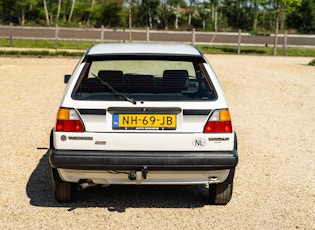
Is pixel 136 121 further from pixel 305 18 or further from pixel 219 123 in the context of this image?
pixel 305 18

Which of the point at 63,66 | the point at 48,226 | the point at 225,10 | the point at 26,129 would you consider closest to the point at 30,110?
the point at 26,129

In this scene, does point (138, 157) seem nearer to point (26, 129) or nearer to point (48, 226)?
point (48, 226)

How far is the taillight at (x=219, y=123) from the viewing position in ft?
15.0

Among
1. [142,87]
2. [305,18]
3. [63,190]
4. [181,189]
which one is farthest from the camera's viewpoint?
[305,18]

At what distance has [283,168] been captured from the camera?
675 centimetres

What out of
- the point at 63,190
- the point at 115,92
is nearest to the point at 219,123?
the point at 115,92

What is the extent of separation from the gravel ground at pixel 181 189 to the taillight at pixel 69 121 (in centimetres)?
85

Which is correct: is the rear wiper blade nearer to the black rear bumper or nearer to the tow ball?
the black rear bumper

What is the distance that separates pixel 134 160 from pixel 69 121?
26.7 inches

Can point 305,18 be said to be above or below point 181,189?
above

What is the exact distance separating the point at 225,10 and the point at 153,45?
78975 millimetres

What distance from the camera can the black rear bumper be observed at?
14.6 ft

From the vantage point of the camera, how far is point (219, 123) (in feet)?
15.1

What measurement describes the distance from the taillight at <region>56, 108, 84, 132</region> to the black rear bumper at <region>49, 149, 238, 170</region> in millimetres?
197
